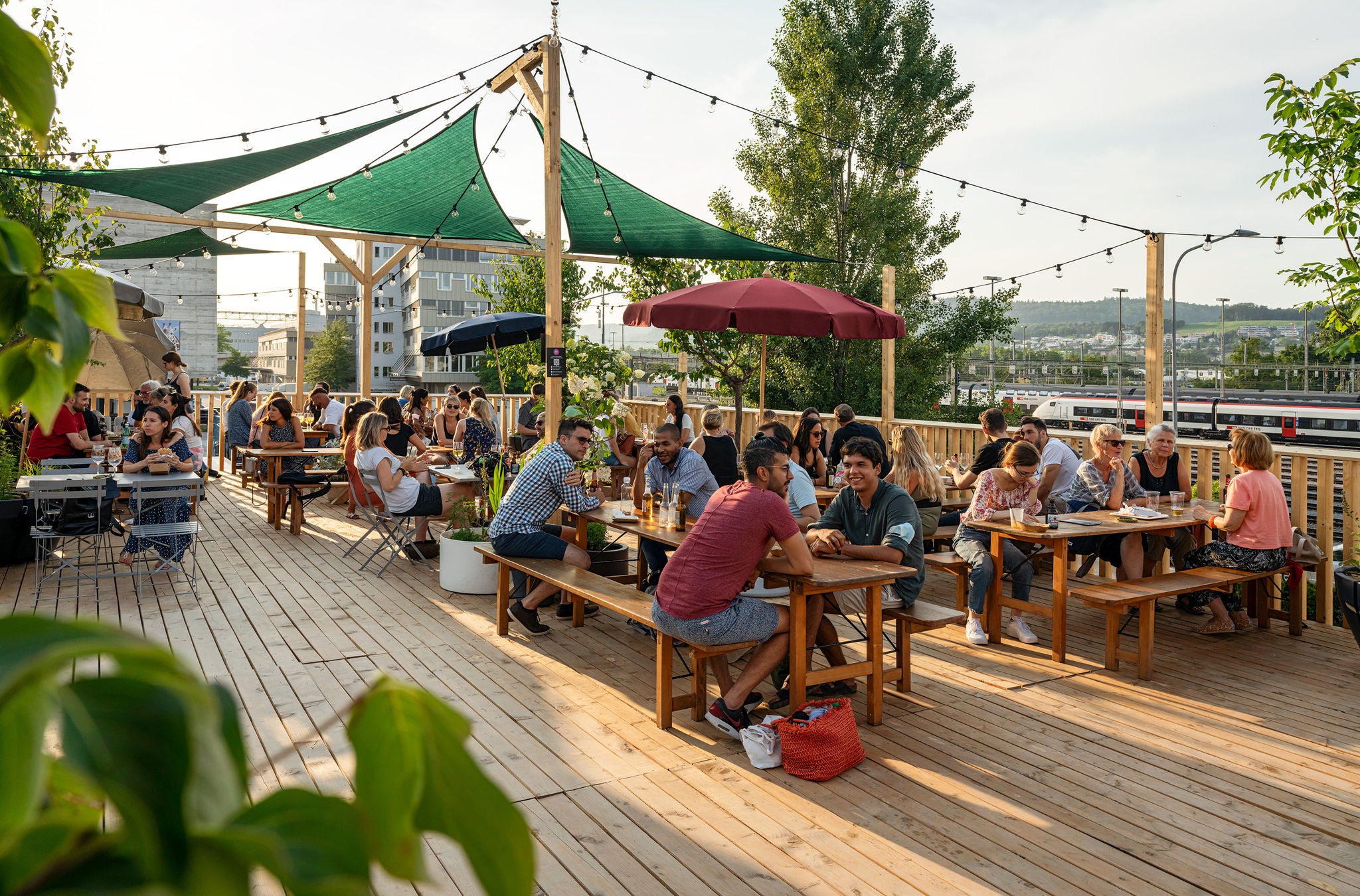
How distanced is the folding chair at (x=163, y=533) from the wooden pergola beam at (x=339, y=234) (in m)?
2.08

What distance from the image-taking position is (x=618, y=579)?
6.39m

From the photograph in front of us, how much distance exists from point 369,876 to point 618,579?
20.4 feet

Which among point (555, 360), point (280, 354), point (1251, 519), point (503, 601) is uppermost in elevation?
point (280, 354)

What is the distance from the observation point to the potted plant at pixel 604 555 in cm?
634

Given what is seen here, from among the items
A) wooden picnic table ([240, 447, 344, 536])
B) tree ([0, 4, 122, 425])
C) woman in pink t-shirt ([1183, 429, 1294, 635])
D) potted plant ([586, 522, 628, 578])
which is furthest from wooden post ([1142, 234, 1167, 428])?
tree ([0, 4, 122, 425])

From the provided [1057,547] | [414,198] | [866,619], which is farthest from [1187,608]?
[414,198]

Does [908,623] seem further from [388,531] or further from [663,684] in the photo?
[388,531]

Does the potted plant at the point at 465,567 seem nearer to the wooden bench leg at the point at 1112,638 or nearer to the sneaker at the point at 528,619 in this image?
the sneaker at the point at 528,619

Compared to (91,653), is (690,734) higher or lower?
lower

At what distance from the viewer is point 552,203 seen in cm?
624

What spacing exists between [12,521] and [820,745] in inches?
263

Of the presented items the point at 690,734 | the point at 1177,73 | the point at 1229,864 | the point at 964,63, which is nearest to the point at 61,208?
the point at 690,734

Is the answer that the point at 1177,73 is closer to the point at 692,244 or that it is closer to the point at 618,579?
the point at 692,244

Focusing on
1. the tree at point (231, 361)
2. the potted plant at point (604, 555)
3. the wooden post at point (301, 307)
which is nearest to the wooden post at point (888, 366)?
the potted plant at point (604, 555)
